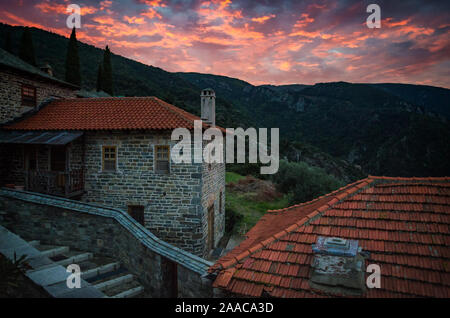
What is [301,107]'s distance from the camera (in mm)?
86438

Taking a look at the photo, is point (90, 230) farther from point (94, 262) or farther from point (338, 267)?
point (338, 267)

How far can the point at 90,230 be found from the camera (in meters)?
8.38

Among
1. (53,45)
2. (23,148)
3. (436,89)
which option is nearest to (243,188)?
(23,148)

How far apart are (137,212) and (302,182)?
17.2 meters

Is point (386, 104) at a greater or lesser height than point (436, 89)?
lesser

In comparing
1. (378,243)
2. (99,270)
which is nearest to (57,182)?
(99,270)

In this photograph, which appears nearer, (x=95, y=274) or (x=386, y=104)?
(x=95, y=274)

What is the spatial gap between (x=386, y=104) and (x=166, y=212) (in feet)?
275

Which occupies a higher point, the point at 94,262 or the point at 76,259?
the point at 76,259

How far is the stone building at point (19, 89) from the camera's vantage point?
11711mm

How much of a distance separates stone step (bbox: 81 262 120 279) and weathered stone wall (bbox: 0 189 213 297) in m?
0.29

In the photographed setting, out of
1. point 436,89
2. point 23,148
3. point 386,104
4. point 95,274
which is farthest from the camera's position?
point 436,89
